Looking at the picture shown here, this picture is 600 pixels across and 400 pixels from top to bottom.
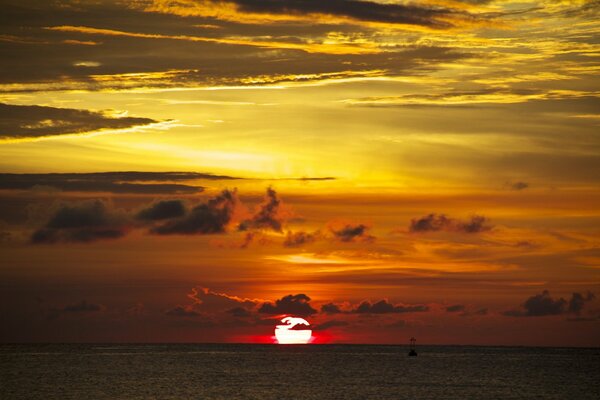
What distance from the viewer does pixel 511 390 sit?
595ft

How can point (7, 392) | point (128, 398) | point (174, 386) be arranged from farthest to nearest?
1. point (174, 386)
2. point (7, 392)
3. point (128, 398)

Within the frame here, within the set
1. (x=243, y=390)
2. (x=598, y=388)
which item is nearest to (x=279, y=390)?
(x=243, y=390)

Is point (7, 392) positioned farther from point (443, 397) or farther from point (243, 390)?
point (443, 397)

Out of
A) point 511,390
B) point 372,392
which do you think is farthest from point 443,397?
point 511,390

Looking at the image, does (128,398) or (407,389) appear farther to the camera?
(407,389)

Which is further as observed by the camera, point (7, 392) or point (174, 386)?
point (174, 386)

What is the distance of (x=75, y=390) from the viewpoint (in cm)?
17238

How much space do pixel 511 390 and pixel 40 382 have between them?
90170 millimetres

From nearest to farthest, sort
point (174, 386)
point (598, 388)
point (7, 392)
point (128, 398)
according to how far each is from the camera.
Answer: point (128, 398), point (7, 392), point (174, 386), point (598, 388)

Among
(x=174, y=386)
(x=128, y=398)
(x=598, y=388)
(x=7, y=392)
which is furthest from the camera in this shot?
(x=598, y=388)

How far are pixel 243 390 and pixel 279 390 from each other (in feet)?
19.9

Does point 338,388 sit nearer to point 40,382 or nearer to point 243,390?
point 243,390

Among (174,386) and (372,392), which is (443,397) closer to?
(372,392)

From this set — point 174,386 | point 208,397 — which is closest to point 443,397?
point 208,397
